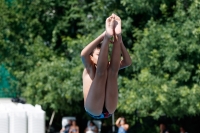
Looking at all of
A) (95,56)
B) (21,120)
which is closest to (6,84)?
(21,120)

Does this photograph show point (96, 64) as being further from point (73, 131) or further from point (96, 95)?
point (73, 131)

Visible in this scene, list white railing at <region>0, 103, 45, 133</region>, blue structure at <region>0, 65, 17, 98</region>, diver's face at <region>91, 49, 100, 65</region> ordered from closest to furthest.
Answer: diver's face at <region>91, 49, 100, 65</region> < white railing at <region>0, 103, 45, 133</region> < blue structure at <region>0, 65, 17, 98</region>

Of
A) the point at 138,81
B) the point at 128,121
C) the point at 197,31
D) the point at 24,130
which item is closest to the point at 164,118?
the point at 128,121

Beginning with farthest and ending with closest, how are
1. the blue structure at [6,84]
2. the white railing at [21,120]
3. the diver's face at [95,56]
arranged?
the blue structure at [6,84], the white railing at [21,120], the diver's face at [95,56]

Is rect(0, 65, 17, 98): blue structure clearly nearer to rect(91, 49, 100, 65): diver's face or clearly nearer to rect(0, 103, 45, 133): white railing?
rect(0, 103, 45, 133): white railing

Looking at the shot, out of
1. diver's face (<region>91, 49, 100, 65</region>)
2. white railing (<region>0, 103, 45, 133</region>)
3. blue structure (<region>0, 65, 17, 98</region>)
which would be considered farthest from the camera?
blue structure (<region>0, 65, 17, 98</region>)

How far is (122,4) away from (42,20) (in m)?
2.64

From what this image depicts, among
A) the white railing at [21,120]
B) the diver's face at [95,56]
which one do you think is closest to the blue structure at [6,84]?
the white railing at [21,120]

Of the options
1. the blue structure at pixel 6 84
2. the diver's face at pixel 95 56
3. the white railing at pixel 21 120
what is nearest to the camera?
the diver's face at pixel 95 56

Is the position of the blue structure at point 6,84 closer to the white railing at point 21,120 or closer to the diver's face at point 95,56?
the white railing at point 21,120

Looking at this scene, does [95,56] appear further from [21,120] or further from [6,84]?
[6,84]

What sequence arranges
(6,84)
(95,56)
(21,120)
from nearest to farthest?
(95,56) < (21,120) < (6,84)

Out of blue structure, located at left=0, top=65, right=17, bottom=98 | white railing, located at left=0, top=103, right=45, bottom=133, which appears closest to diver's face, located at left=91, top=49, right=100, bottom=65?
white railing, located at left=0, top=103, right=45, bottom=133

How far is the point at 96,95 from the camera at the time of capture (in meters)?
6.79
